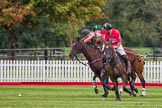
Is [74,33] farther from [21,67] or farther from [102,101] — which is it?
[102,101]

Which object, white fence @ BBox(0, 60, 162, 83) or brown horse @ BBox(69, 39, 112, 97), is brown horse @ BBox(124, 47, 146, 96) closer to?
brown horse @ BBox(69, 39, 112, 97)

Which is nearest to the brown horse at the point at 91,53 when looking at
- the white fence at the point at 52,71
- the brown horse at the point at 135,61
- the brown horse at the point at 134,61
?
the brown horse at the point at 134,61

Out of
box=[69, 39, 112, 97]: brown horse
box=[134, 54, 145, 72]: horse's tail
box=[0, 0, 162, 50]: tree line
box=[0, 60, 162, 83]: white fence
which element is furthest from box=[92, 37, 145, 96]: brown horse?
box=[0, 0, 162, 50]: tree line

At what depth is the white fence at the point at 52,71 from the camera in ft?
121

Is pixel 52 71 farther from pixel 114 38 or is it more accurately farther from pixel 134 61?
pixel 114 38

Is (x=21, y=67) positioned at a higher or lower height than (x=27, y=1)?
lower

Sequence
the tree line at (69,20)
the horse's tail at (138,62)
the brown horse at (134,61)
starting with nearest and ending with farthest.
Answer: the brown horse at (134,61)
the horse's tail at (138,62)
the tree line at (69,20)

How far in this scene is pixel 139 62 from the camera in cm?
2772

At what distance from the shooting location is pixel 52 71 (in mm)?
36906

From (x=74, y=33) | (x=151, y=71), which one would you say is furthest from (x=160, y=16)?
(x=151, y=71)

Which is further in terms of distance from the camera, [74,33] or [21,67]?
[74,33]

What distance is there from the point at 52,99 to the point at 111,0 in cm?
5655

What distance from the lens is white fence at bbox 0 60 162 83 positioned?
3675 centimetres

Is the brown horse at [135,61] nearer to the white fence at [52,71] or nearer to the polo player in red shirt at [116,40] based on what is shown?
the polo player in red shirt at [116,40]
